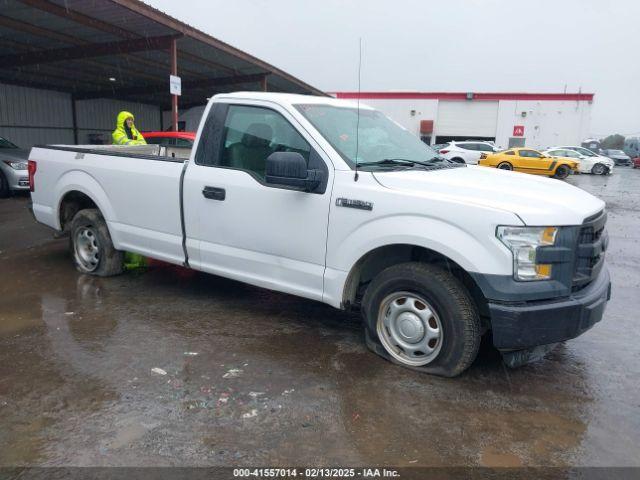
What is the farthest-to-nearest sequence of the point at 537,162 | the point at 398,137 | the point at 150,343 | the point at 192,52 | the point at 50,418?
the point at 537,162, the point at 192,52, the point at 398,137, the point at 150,343, the point at 50,418

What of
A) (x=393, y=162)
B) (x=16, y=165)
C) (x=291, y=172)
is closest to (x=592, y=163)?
(x=16, y=165)

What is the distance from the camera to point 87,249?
5.72 meters

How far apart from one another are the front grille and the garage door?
41615mm

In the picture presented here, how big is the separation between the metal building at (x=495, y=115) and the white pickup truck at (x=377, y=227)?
3688 centimetres

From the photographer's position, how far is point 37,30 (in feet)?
48.1

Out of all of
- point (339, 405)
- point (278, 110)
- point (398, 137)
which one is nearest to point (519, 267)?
point (339, 405)

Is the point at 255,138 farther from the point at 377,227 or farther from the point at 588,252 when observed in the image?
the point at 588,252

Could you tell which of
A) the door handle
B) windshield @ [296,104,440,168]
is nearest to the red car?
the door handle

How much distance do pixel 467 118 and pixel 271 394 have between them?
4286cm

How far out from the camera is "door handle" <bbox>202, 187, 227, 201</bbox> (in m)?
4.23

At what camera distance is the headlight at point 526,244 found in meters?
3.06

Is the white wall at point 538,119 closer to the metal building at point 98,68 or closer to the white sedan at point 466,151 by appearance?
the white sedan at point 466,151

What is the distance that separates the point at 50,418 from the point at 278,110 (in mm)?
2689

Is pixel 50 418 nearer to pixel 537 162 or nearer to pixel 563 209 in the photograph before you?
pixel 563 209
